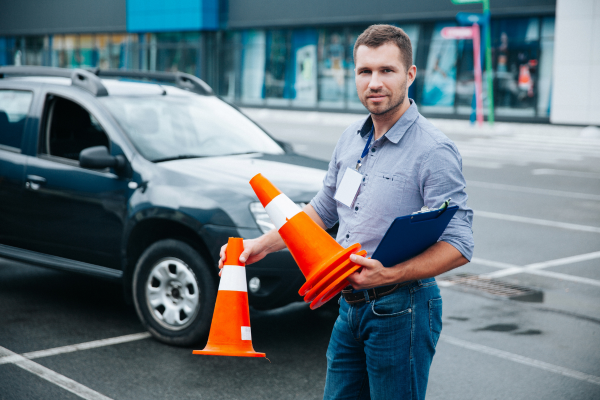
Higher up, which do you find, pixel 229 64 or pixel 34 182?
pixel 229 64

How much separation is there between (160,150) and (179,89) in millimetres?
1173

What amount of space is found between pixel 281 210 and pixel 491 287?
441cm

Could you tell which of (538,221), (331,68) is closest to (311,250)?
(538,221)

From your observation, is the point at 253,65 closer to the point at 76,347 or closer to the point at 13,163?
the point at 13,163

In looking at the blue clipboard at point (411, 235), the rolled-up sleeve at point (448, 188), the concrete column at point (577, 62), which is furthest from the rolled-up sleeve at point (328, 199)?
the concrete column at point (577, 62)

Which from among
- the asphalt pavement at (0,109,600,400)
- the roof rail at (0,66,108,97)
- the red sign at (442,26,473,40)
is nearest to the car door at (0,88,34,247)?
the roof rail at (0,66,108,97)

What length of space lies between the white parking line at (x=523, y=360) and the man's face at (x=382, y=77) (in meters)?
2.83

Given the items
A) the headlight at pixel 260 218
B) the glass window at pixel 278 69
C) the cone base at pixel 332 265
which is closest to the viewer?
the cone base at pixel 332 265

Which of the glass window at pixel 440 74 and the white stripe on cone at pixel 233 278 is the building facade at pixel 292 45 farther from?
the white stripe on cone at pixel 233 278

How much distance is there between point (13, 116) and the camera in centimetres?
602

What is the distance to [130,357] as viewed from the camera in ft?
15.3

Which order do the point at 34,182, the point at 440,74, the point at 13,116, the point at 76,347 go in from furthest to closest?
the point at 440,74, the point at 13,116, the point at 34,182, the point at 76,347

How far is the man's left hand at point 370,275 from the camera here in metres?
2.27

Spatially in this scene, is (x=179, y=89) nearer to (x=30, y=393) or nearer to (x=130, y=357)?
(x=130, y=357)
